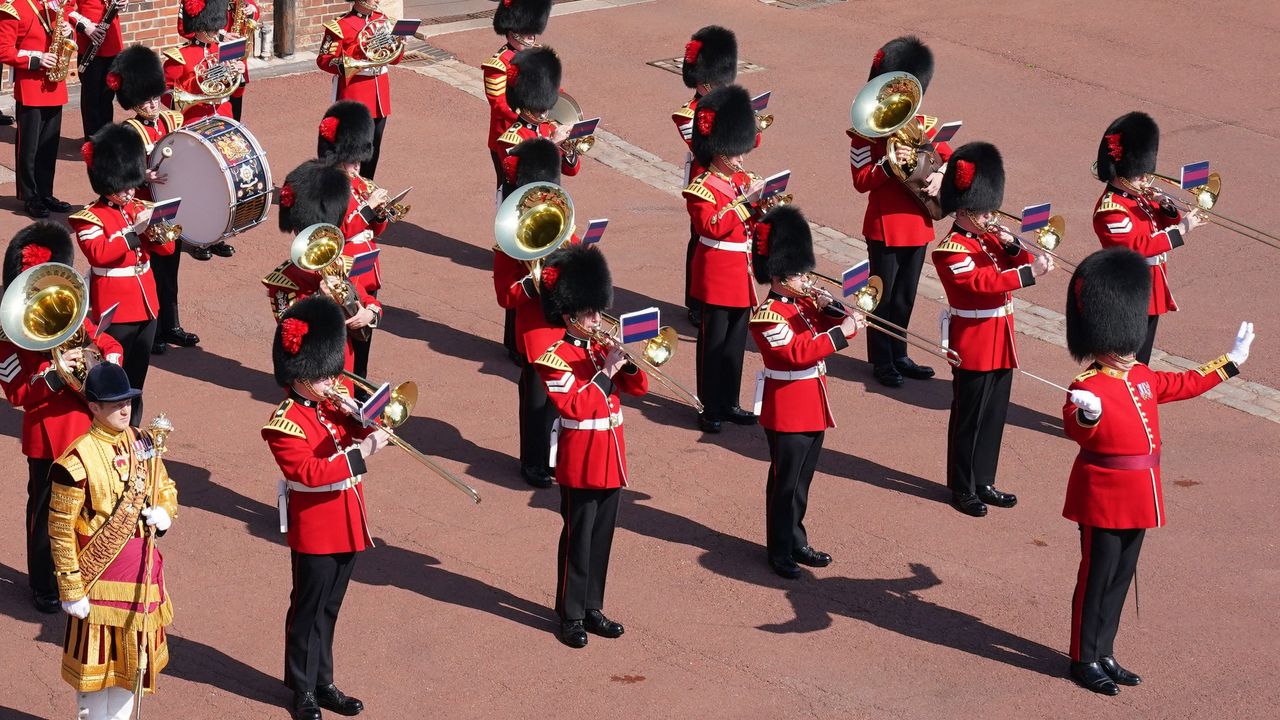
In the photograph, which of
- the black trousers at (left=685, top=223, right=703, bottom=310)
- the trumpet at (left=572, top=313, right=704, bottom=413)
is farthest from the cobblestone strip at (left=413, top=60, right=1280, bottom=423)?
the trumpet at (left=572, top=313, right=704, bottom=413)

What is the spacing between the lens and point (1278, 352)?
8930 millimetres

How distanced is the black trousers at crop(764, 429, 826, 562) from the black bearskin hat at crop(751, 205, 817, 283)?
64 cm

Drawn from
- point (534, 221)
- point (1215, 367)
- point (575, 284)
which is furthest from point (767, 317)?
point (1215, 367)

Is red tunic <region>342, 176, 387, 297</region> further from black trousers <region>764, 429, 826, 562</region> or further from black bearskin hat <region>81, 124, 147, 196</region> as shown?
black trousers <region>764, 429, 826, 562</region>

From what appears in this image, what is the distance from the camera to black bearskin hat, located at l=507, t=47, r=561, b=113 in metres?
8.63

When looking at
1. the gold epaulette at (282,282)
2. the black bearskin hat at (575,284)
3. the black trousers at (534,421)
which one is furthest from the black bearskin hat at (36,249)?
the black trousers at (534,421)

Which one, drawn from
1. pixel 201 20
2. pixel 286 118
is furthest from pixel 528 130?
pixel 286 118

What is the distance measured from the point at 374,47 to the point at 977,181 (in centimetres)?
422

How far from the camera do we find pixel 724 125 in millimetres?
7777

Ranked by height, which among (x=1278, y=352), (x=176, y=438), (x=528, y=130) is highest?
(x=528, y=130)

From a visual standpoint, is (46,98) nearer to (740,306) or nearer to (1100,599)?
(740,306)

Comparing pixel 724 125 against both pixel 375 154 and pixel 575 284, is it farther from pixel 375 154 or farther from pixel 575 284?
pixel 375 154

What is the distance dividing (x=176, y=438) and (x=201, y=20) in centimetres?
296

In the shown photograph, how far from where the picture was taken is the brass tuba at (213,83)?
9.23 m
